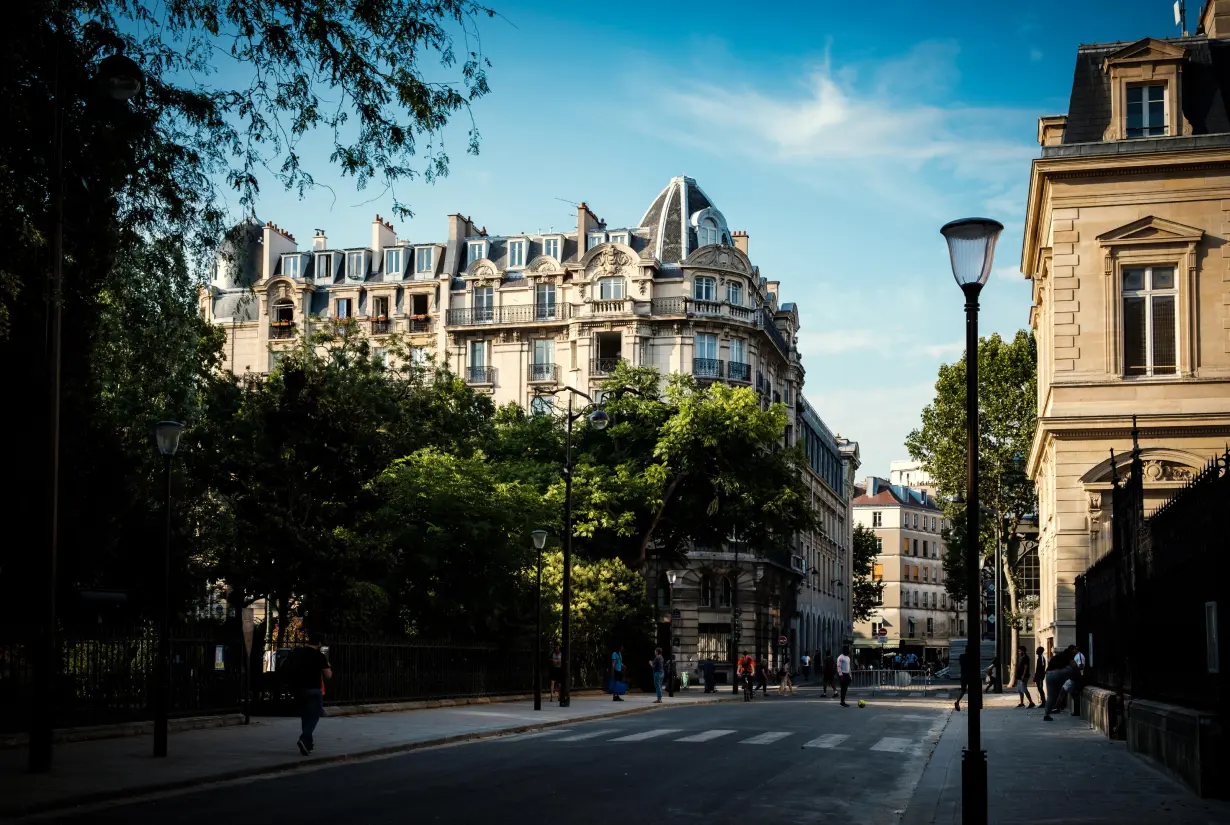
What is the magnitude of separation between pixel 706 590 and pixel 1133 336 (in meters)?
35.9

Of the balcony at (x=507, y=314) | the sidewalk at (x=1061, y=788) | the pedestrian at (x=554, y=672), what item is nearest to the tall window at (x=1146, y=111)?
the sidewalk at (x=1061, y=788)

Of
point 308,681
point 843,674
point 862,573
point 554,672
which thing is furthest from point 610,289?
point 862,573

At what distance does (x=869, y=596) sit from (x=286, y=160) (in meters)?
112

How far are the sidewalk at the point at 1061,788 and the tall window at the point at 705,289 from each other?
43.8 meters

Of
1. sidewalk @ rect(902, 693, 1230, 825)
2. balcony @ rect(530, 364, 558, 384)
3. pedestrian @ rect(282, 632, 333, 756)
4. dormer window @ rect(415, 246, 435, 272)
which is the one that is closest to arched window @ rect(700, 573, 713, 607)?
balcony @ rect(530, 364, 558, 384)

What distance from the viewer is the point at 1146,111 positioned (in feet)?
107

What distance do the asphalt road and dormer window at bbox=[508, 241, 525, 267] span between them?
158ft

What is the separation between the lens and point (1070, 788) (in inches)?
572

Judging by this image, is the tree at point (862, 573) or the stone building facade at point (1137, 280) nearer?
the stone building facade at point (1137, 280)

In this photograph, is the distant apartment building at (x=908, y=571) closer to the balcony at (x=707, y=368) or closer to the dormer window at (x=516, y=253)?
the balcony at (x=707, y=368)

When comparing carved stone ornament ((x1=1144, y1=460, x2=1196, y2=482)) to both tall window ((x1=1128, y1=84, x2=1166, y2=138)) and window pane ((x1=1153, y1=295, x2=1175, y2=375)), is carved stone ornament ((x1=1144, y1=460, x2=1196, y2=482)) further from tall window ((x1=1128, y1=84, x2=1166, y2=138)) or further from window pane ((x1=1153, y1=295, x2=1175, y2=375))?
tall window ((x1=1128, y1=84, x2=1166, y2=138))

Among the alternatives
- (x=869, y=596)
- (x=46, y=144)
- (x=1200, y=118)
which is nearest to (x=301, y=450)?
(x=46, y=144)

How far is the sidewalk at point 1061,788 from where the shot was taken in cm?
1213

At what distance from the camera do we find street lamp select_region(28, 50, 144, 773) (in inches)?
533
